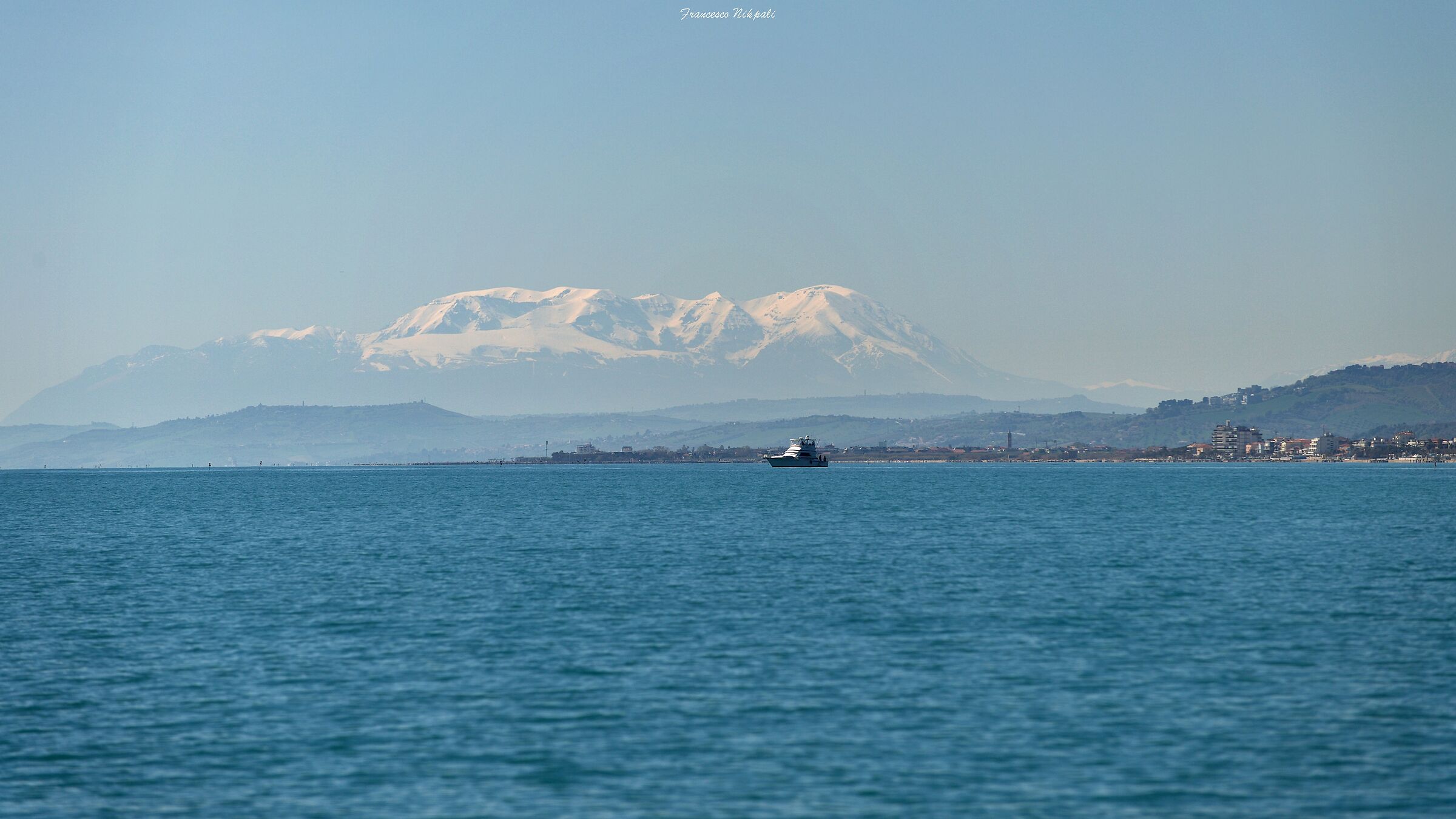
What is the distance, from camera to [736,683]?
37031 mm

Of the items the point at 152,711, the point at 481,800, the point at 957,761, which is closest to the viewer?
the point at 481,800

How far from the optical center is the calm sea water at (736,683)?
26.7 meters

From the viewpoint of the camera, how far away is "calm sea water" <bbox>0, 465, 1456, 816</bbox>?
1051 inches

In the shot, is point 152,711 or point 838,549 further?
point 838,549

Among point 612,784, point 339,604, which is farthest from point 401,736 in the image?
point 339,604

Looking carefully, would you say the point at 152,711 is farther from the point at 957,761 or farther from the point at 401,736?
the point at 957,761

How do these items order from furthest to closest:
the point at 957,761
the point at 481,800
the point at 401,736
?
the point at 401,736 < the point at 957,761 < the point at 481,800

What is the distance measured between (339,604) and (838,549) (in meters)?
36.1

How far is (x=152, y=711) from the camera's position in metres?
34.5

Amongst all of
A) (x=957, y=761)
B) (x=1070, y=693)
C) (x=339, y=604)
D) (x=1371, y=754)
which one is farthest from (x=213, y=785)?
(x=339, y=604)

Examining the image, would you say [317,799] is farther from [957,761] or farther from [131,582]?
[131,582]

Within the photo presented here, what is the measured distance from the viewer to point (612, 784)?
2692 cm

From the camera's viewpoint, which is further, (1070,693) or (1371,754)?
(1070,693)

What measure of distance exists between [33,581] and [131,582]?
5722 mm
